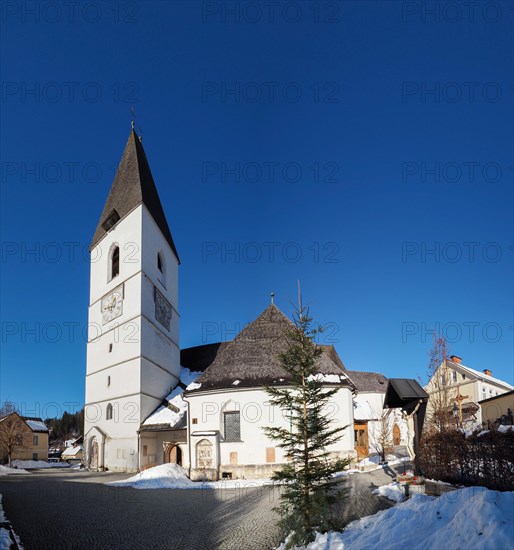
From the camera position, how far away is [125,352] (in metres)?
34.0

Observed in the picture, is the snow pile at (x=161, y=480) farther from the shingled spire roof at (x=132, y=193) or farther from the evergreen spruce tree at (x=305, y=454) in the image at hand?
the shingled spire roof at (x=132, y=193)

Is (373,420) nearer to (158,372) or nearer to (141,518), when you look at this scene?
(158,372)

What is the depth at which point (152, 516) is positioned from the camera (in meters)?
13.9

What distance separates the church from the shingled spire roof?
0.44 ft

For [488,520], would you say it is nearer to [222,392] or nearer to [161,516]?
[161,516]

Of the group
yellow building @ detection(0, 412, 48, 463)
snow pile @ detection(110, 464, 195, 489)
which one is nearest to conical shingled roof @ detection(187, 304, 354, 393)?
snow pile @ detection(110, 464, 195, 489)

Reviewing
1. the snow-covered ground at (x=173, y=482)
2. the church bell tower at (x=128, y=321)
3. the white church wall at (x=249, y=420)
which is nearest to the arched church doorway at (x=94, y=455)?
the church bell tower at (x=128, y=321)

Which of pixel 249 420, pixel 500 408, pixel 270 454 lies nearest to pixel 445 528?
pixel 270 454

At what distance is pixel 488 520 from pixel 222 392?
22.1m

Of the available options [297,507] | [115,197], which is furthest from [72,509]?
[115,197]

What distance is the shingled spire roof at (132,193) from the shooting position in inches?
1478

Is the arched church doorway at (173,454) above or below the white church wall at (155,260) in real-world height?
below

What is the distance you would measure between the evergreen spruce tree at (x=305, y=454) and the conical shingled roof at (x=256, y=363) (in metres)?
15.5

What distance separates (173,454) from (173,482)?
8.16 meters
